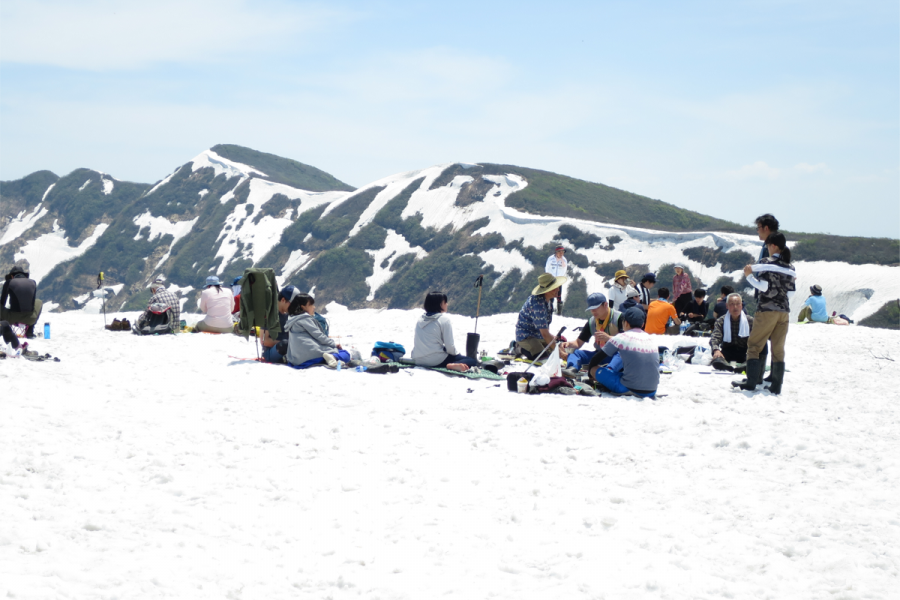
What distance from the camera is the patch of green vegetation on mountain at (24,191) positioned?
120m

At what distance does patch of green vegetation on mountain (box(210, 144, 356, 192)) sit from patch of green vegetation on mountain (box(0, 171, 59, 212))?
3339cm

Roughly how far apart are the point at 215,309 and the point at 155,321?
1362 millimetres

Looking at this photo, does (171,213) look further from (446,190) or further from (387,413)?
(387,413)

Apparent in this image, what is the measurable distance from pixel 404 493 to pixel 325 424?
6.64ft

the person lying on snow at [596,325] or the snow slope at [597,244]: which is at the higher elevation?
the snow slope at [597,244]

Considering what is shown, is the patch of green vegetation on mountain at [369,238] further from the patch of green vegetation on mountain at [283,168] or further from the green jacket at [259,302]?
the green jacket at [259,302]

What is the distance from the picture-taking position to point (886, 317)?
2820 cm

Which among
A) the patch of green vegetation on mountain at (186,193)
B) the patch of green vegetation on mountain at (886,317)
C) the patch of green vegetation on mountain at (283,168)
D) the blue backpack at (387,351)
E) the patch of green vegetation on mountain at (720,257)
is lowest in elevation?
the blue backpack at (387,351)

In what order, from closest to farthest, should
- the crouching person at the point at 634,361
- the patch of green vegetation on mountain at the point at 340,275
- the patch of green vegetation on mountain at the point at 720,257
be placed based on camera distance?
the crouching person at the point at 634,361 < the patch of green vegetation on mountain at the point at 720,257 < the patch of green vegetation on mountain at the point at 340,275

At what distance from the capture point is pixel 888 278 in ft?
104

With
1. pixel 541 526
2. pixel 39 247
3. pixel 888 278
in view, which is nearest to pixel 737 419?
pixel 541 526

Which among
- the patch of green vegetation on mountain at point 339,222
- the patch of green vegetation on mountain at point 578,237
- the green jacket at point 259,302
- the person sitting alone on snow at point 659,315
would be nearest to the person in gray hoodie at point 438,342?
the green jacket at point 259,302

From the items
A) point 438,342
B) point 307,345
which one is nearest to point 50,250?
point 307,345

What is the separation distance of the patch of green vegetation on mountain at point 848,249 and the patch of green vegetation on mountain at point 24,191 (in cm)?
12751
